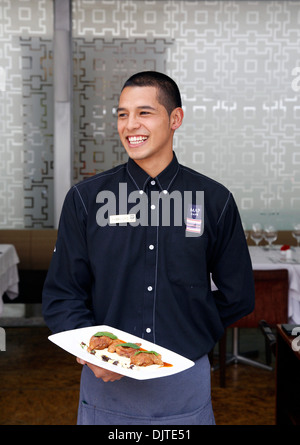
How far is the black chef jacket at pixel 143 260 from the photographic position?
129 cm

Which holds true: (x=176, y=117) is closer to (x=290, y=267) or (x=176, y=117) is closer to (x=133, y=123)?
(x=133, y=123)

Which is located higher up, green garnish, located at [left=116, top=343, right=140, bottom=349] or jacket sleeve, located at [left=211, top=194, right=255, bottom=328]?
jacket sleeve, located at [left=211, top=194, right=255, bottom=328]

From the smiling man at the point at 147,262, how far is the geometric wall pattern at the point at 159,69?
3.69 meters

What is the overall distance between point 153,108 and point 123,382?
0.67 metres

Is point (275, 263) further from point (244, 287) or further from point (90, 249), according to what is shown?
point (90, 249)

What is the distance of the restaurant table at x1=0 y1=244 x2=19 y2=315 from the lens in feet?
12.7

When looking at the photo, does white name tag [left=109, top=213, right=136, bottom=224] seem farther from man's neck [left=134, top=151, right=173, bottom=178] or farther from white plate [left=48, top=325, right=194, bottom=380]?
white plate [left=48, top=325, right=194, bottom=380]

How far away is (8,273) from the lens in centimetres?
411

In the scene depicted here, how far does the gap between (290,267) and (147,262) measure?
2381 millimetres

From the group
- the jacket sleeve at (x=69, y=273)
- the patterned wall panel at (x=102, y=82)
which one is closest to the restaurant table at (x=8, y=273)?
the patterned wall panel at (x=102, y=82)

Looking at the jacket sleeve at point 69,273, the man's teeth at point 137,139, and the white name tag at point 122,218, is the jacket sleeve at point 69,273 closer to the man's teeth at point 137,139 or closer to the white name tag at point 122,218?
the white name tag at point 122,218

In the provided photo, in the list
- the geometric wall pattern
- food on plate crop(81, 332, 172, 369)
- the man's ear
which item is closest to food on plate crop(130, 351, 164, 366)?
food on plate crop(81, 332, 172, 369)

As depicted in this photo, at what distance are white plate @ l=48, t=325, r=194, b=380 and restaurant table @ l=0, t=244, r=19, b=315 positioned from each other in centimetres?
269

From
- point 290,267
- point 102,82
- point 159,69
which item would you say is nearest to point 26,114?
point 102,82
